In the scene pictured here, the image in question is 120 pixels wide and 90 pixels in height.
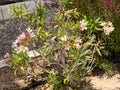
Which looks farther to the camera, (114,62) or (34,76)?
(114,62)

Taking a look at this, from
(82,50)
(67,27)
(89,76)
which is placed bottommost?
(89,76)

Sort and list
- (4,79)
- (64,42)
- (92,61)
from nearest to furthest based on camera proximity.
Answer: (64,42) → (92,61) → (4,79)

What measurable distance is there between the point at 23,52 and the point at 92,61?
921mm

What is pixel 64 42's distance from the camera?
3.53 meters

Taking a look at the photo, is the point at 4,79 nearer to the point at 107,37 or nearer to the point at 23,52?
the point at 23,52

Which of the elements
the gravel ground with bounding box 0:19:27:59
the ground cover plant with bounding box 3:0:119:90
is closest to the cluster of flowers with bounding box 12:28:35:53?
the ground cover plant with bounding box 3:0:119:90

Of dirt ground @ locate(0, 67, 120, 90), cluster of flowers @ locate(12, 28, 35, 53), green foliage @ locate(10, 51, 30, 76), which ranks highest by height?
cluster of flowers @ locate(12, 28, 35, 53)

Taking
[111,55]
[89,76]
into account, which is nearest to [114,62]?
[111,55]

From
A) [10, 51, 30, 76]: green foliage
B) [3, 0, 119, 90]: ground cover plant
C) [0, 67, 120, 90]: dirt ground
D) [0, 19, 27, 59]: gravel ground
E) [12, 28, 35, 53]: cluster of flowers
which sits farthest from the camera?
[0, 19, 27, 59]: gravel ground

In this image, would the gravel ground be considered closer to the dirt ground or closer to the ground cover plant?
the dirt ground

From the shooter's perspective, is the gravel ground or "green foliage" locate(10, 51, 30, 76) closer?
"green foliage" locate(10, 51, 30, 76)

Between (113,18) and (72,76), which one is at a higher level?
(113,18)

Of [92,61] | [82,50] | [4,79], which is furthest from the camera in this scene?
[4,79]

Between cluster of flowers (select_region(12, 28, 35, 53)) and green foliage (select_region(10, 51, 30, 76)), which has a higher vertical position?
cluster of flowers (select_region(12, 28, 35, 53))
